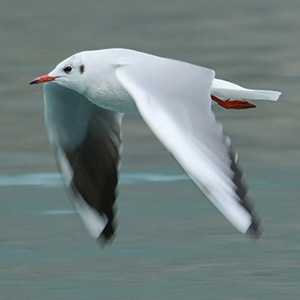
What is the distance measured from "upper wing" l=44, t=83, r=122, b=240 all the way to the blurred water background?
1.21 metres

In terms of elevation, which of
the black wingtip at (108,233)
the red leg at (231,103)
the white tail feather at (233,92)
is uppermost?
the white tail feather at (233,92)

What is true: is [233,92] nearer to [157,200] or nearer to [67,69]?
[67,69]

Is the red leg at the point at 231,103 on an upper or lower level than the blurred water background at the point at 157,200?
upper

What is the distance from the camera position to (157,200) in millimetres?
7945

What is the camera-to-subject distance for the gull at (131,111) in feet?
14.5

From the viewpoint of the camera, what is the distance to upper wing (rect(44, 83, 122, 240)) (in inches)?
220

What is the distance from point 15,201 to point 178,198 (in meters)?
Result: 0.89

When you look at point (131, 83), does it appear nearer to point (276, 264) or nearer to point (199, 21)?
point (276, 264)

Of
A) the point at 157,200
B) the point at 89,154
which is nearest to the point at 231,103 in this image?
the point at 89,154

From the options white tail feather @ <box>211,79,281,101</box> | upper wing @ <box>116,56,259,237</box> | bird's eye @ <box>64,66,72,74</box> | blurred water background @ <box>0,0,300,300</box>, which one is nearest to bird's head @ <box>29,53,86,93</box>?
bird's eye @ <box>64,66,72,74</box>

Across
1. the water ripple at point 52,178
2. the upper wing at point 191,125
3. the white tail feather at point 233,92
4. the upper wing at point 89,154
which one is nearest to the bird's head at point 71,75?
the upper wing at point 89,154

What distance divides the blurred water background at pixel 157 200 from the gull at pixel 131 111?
1224 mm

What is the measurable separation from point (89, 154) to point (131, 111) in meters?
0.49

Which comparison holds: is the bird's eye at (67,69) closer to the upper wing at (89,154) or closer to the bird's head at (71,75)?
the bird's head at (71,75)
